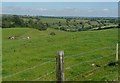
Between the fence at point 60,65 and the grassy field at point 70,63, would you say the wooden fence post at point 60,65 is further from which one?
the grassy field at point 70,63

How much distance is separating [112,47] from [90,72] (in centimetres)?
1190

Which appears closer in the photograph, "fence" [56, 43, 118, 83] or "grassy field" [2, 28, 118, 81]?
"fence" [56, 43, 118, 83]

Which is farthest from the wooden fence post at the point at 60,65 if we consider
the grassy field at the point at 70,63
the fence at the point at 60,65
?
the grassy field at the point at 70,63

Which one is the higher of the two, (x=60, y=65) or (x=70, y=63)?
(x=60, y=65)

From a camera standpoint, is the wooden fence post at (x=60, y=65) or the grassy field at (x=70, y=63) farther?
the grassy field at (x=70, y=63)

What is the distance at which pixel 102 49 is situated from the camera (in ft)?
103

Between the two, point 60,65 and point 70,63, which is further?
point 70,63

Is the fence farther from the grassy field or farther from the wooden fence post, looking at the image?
the grassy field

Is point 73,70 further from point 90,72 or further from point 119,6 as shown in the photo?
point 119,6

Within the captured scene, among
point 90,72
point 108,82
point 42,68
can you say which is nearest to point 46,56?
point 42,68

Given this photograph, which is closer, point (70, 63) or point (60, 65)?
point (60, 65)

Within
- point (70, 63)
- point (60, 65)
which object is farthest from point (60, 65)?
point (70, 63)

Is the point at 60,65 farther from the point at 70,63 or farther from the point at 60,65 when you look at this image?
the point at 70,63

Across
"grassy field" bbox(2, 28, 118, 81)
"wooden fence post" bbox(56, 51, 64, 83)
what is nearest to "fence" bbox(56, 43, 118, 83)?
"wooden fence post" bbox(56, 51, 64, 83)
